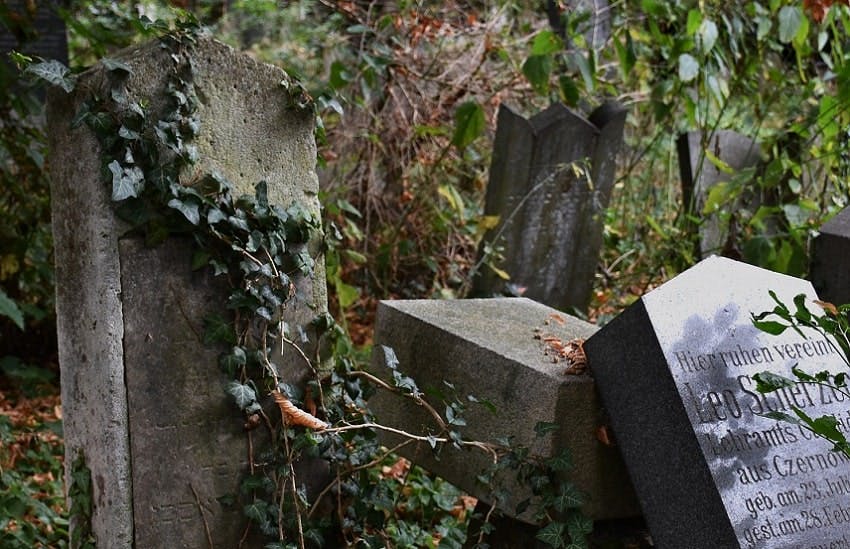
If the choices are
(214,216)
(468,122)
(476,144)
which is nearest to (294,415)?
(214,216)

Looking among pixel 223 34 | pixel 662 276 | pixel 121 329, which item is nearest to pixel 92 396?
pixel 121 329

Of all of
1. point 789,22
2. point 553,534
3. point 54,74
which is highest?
point 789,22

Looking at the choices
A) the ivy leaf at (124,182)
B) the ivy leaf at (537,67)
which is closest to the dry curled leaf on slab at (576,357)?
the ivy leaf at (124,182)

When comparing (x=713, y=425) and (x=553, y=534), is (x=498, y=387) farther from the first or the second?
(x=713, y=425)

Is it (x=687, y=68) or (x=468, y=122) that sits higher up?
(x=687, y=68)

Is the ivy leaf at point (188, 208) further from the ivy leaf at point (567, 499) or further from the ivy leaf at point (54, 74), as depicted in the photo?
the ivy leaf at point (567, 499)

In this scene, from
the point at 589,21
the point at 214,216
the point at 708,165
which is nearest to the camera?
the point at 214,216

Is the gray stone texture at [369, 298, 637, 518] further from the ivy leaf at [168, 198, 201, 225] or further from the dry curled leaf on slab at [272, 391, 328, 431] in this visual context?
the ivy leaf at [168, 198, 201, 225]

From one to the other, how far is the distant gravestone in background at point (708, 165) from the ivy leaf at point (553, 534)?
3222 mm

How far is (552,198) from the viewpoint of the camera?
17.2 feet

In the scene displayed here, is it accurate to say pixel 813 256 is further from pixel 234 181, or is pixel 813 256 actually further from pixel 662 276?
pixel 234 181

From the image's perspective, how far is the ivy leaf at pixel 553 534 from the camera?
9.72 feet

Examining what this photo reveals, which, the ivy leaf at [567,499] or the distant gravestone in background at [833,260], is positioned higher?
the distant gravestone in background at [833,260]

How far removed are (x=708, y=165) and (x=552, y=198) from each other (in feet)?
4.17
